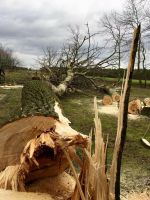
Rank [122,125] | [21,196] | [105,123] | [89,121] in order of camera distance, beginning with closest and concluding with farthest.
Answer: [122,125] < [21,196] < [105,123] < [89,121]

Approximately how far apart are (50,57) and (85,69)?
1.65 m

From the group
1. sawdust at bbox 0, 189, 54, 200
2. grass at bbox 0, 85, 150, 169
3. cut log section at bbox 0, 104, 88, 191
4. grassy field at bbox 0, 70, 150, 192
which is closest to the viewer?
sawdust at bbox 0, 189, 54, 200

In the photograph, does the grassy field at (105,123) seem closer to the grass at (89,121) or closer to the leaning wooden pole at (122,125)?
the grass at (89,121)

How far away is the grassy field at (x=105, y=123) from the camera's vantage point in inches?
217

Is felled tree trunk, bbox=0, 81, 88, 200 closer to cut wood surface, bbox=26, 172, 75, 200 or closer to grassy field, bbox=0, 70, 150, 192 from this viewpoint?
cut wood surface, bbox=26, 172, 75, 200

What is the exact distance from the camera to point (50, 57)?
14836 millimetres

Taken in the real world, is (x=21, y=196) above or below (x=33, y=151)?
below

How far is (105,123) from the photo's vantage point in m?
8.81

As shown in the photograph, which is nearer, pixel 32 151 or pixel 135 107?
pixel 32 151

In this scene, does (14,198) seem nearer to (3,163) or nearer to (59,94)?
(3,163)

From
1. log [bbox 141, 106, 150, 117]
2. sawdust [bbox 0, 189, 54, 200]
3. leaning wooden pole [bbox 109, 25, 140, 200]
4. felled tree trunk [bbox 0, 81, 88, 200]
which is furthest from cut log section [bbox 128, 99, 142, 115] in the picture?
leaning wooden pole [bbox 109, 25, 140, 200]

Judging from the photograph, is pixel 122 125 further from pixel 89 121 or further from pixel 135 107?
pixel 135 107

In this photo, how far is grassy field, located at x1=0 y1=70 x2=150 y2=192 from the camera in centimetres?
A: 551

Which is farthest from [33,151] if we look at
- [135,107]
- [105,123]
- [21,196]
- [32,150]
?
[135,107]
